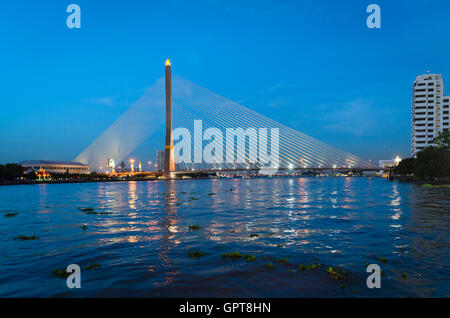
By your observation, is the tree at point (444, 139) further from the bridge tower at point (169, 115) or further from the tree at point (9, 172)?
the tree at point (9, 172)

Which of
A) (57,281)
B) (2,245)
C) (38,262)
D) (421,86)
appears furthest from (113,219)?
(421,86)

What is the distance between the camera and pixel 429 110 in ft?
379

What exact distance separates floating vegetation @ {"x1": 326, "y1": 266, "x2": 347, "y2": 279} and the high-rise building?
420 feet

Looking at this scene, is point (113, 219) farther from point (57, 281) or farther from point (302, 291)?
point (302, 291)

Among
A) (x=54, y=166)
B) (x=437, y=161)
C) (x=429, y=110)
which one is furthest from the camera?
(x=54, y=166)

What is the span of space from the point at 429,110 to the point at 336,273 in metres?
134

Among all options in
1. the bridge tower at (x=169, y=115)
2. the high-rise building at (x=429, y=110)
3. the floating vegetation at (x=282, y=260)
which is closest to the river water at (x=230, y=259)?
the floating vegetation at (x=282, y=260)

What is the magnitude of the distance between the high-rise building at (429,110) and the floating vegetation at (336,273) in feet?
420

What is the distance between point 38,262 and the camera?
982 cm

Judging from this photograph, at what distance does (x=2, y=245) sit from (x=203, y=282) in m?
9.87

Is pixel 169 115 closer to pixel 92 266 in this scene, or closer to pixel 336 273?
pixel 92 266

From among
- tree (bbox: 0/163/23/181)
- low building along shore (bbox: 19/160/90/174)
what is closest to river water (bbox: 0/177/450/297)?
tree (bbox: 0/163/23/181)

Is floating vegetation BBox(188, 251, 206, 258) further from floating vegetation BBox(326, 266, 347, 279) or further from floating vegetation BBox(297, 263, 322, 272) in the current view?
floating vegetation BBox(326, 266, 347, 279)

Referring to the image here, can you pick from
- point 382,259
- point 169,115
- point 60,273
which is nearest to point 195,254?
point 60,273
